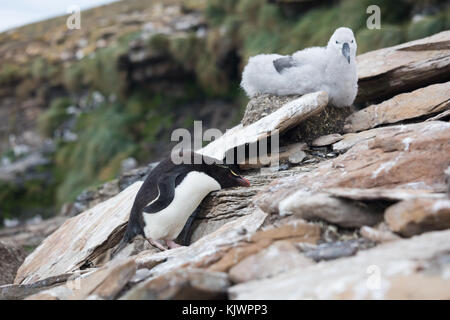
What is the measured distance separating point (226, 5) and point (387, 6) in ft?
13.6

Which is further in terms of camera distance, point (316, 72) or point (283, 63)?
point (283, 63)

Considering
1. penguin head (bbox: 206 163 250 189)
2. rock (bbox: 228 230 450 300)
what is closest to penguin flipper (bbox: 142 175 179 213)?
penguin head (bbox: 206 163 250 189)

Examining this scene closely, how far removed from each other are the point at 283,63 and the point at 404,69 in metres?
1.19

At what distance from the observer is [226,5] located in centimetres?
1106

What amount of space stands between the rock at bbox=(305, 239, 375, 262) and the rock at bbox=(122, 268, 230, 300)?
1.42 ft

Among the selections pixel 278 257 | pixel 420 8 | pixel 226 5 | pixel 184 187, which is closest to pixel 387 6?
pixel 420 8

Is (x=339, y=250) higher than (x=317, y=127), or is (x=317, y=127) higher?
(x=317, y=127)

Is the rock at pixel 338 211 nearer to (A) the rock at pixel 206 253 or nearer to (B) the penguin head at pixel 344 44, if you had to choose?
(A) the rock at pixel 206 253

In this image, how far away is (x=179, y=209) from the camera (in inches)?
141

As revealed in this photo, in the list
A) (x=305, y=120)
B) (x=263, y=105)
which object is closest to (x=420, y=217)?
(x=305, y=120)

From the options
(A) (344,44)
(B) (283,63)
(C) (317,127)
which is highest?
(A) (344,44)

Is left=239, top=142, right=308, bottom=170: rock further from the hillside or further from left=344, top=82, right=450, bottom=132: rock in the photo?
the hillside

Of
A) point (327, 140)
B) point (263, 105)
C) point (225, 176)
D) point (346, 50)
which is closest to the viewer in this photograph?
point (225, 176)

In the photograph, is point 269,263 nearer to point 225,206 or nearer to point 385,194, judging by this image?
point 385,194
